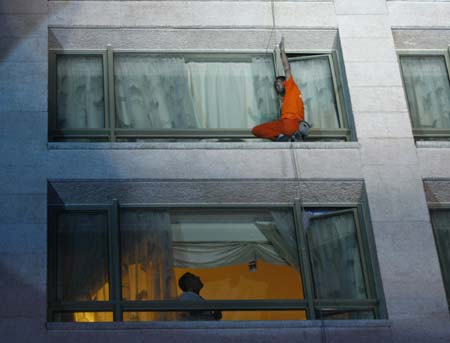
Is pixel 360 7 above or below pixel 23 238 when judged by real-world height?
above

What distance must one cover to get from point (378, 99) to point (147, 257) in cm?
511

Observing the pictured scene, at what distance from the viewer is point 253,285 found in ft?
Result: 55.8

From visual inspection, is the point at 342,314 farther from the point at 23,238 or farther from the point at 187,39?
the point at 187,39

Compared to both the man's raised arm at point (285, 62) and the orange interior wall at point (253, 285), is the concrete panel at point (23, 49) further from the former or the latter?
the orange interior wall at point (253, 285)

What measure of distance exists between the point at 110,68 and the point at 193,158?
9.11 feet

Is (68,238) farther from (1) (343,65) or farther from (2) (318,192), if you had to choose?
(1) (343,65)

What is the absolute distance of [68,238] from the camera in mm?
17141

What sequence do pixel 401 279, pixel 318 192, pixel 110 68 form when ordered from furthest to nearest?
pixel 110 68 → pixel 318 192 → pixel 401 279

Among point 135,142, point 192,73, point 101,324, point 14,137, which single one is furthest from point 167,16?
point 101,324

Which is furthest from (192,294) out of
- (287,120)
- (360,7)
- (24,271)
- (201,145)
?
(360,7)

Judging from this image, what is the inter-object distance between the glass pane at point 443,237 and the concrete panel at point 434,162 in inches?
28.2

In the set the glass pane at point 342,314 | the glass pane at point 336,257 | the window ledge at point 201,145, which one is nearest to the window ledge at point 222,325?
the glass pane at point 342,314

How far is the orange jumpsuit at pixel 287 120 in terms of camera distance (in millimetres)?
18109

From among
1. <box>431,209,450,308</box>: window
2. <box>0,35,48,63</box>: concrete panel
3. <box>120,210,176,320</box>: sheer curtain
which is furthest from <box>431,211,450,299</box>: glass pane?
<box>0,35,48,63</box>: concrete panel
